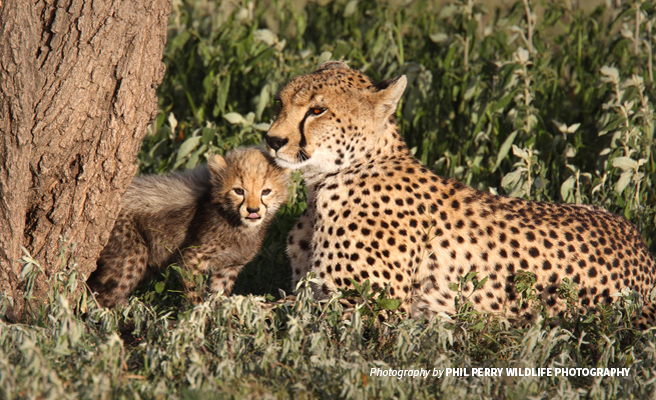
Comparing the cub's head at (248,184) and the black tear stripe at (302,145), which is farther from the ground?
the black tear stripe at (302,145)

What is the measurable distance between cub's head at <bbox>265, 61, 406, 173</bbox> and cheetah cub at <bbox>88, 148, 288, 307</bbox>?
17.0 inches

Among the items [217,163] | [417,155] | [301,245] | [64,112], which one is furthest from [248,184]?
[417,155]

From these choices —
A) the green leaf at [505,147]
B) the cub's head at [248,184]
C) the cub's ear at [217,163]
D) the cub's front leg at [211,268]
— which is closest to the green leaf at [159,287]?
the cub's front leg at [211,268]

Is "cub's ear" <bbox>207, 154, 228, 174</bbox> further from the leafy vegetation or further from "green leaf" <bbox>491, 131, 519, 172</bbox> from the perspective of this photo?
"green leaf" <bbox>491, 131, 519, 172</bbox>

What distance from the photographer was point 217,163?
397 centimetres

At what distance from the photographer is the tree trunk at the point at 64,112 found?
2920 mm

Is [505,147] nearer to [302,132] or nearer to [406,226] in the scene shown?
[406,226]

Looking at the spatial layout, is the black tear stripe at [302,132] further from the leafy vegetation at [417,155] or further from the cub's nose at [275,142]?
the leafy vegetation at [417,155]

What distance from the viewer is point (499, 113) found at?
503cm

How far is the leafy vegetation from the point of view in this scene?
2557 mm

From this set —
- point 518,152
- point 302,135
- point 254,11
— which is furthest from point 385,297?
point 254,11

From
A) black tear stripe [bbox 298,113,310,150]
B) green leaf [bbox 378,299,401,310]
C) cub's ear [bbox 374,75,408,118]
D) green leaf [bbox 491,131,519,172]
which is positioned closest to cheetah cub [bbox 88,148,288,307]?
black tear stripe [bbox 298,113,310,150]

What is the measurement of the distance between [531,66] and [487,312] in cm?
263

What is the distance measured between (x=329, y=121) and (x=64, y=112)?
1115 millimetres
